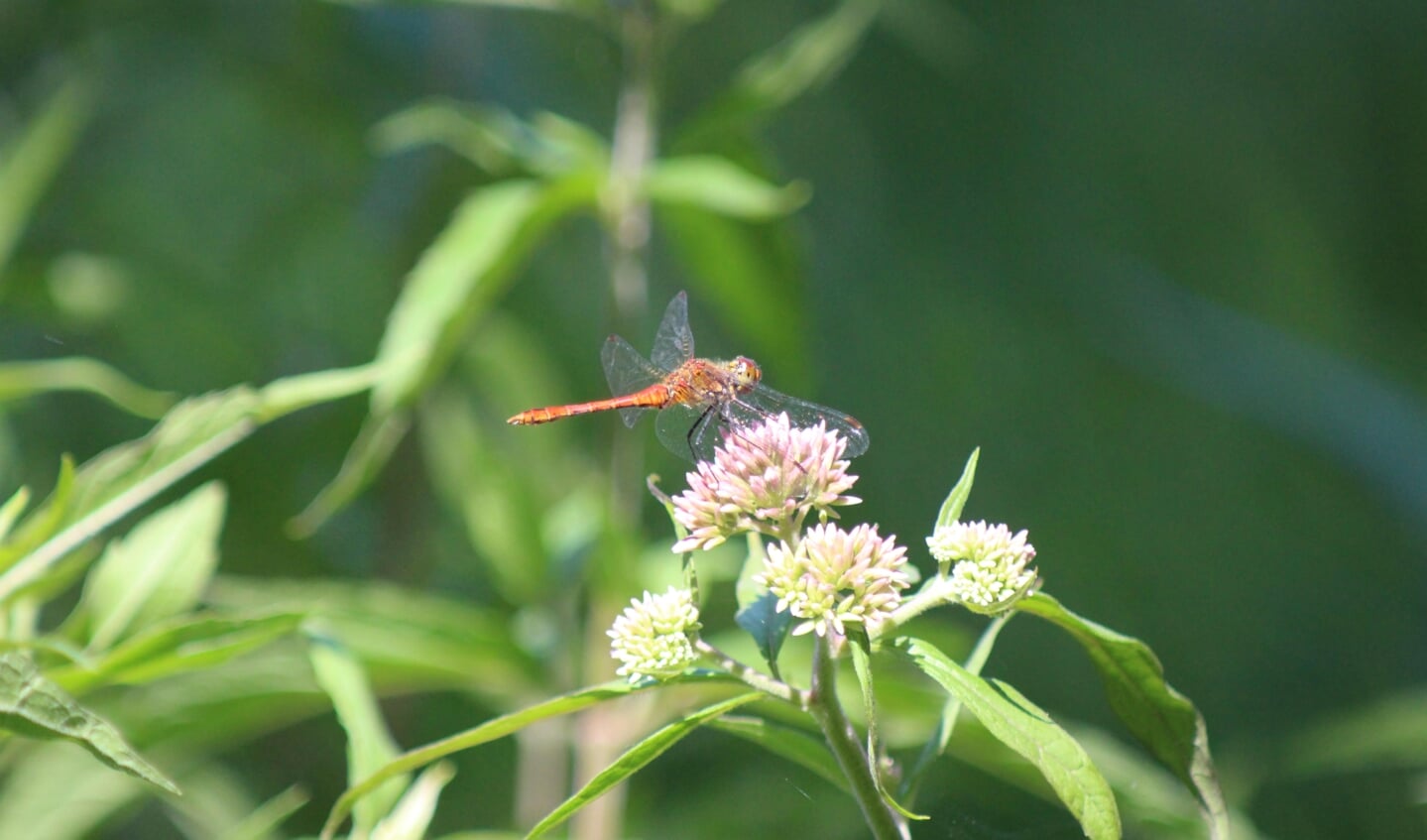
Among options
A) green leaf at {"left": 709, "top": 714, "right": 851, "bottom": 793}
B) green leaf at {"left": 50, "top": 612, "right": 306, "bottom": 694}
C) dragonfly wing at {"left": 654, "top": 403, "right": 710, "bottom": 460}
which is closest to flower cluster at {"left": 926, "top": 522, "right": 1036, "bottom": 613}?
green leaf at {"left": 709, "top": 714, "right": 851, "bottom": 793}

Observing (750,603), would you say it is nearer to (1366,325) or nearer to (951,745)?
(951,745)

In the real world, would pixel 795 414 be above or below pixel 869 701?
above

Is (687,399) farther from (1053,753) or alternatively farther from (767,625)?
(1053,753)

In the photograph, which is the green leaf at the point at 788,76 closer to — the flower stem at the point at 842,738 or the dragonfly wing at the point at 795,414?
the dragonfly wing at the point at 795,414

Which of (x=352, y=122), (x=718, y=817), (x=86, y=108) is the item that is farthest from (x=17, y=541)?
(x=352, y=122)

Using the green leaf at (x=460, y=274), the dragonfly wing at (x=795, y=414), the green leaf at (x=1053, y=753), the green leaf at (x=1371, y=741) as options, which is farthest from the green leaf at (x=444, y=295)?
the green leaf at (x=1371, y=741)

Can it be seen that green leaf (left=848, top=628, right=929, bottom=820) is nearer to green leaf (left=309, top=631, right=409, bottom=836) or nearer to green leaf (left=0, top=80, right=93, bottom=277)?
green leaf (left=309, top=631, right=409, bottom=836)

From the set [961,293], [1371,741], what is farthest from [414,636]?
[961,293]
